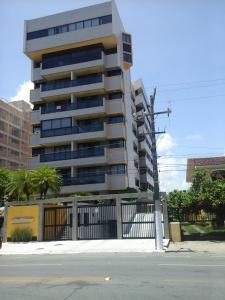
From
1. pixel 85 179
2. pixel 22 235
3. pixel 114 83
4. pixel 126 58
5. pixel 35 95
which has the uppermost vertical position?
pixel 126 58

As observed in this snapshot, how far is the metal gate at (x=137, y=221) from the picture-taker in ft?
94.5

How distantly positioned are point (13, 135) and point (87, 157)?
153 ft

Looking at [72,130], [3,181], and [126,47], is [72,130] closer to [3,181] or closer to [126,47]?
[3,181]

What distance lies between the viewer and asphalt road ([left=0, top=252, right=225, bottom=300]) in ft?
28.6

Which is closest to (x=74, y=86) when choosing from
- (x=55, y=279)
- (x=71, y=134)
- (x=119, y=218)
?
(x=71, y=134)

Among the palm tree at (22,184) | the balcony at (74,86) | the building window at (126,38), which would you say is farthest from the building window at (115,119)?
the palm tree at (22,184)

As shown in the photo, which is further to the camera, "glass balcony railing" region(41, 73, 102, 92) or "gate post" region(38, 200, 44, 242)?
"glass balcony railing" region(41, 73, 102, 92)

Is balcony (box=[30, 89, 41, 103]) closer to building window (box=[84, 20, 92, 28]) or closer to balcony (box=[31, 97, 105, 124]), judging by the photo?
balcony (box=[31, 97, 105, 124])

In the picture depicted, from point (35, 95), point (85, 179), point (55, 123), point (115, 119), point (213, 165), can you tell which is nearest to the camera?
point (213, 165)

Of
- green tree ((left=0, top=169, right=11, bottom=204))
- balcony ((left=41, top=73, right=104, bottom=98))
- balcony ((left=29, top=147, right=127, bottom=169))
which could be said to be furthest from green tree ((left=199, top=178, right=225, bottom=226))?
balcony ((left=41, top=73, right=104, bottom=98))

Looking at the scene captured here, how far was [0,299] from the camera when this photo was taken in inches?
339

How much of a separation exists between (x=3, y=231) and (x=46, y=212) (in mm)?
3913

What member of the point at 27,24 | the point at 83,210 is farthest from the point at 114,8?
the point at 83,210

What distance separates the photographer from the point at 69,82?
53781mm
